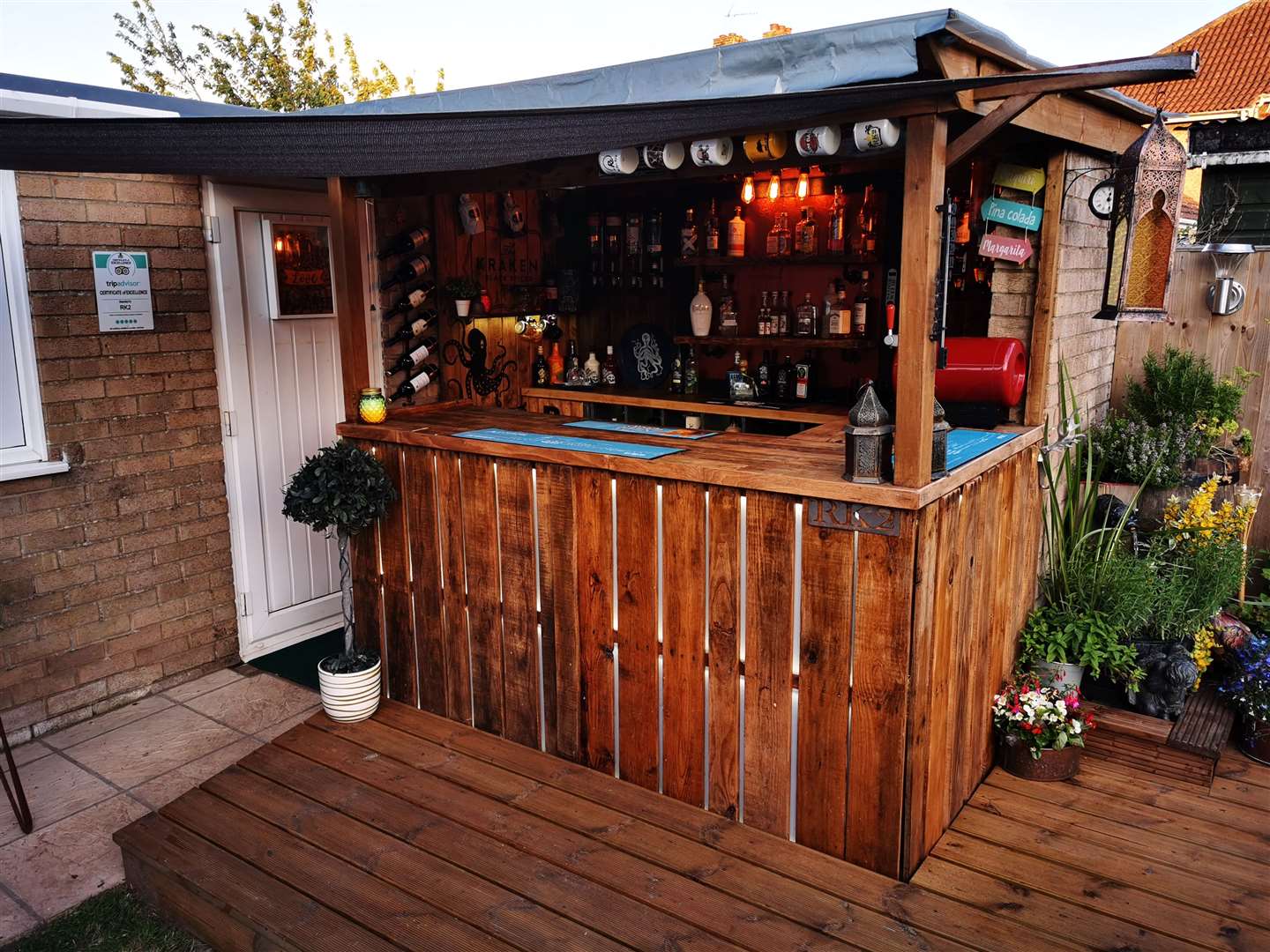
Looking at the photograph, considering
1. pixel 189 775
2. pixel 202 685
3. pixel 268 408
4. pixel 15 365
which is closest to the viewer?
pixel 189 775

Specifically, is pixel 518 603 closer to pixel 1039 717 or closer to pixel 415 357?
pixel 415 357

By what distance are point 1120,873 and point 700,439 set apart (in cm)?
189

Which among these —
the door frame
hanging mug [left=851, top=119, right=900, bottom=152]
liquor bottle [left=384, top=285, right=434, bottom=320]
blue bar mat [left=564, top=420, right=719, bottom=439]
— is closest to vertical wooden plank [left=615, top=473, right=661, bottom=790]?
blue bar mat [left=564, top=420, right=719, bottom=439]

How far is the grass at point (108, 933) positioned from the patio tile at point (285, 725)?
96 cm

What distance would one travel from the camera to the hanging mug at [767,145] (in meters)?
2.93

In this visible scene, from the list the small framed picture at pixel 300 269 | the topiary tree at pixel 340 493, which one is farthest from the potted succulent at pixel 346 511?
the small framed picture at pixel 300 269

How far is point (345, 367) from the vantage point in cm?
400

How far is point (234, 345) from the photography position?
436cm

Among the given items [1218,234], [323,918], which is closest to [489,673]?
[323,918]

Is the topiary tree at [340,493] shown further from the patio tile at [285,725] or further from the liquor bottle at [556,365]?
the liquor bottle at [556,365]

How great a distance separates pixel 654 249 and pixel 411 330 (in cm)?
244

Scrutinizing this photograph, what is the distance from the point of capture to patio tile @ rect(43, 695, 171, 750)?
12.5 ft

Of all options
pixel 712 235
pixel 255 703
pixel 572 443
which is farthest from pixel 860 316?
pixel 255 703

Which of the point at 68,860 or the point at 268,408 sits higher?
the point at 268,408
